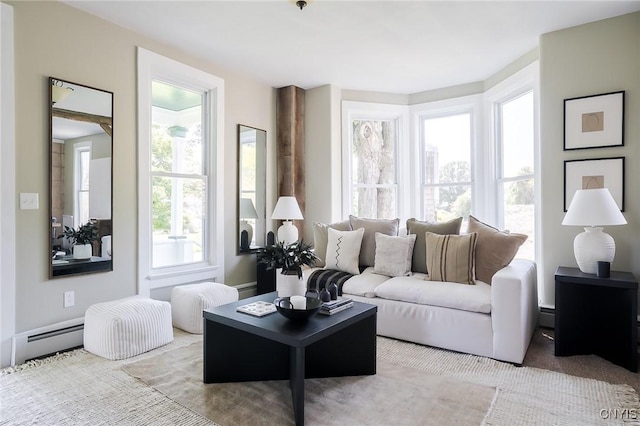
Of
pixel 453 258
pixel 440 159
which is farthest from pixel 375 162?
pixel 453 258

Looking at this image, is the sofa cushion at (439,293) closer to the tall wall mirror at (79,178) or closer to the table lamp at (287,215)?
the table lamp at (287,215)

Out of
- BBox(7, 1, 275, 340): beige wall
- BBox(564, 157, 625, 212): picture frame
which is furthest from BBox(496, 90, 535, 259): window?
BBox(7, 1, 275, 340): beige wall

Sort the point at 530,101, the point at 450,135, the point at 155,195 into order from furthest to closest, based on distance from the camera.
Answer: the point at 450,135, the point at 530,101, the point at 155,195

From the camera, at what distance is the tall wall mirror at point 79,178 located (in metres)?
2.73

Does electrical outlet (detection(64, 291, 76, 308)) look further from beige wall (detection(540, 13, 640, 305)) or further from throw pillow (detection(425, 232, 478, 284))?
beige wall (detection(540, 13, 640, 305))

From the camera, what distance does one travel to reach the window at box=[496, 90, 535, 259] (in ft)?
12.4

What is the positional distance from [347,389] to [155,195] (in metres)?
2.45

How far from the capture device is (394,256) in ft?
11.5

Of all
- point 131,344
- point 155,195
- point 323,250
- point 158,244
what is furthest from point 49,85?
point 323,250

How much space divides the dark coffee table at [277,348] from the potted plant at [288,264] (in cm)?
28

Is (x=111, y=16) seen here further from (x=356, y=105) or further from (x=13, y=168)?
(x=356, y=105)

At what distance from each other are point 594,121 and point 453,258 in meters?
1.58

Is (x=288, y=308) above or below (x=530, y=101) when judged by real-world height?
below

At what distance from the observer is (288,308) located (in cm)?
208
